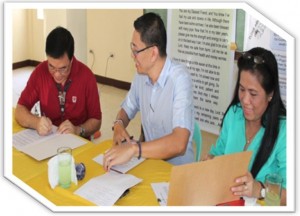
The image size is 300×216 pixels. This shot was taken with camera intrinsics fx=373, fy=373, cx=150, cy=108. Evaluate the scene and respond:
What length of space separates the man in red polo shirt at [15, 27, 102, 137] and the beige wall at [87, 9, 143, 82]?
99.3 inches

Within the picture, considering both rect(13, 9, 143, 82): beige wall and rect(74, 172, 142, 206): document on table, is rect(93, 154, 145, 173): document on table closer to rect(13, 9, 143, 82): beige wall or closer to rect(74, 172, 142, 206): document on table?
rect(74, 172, 142, 206): document on table

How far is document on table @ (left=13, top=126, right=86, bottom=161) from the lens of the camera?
1.60 m

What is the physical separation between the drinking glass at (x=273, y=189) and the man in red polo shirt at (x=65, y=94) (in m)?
Answer: 1.02

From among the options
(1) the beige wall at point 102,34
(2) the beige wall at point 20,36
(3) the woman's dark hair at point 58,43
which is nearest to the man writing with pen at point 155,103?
(3) the woman's dark hair at point 58,43

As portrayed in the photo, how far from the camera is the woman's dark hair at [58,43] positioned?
1875 mm

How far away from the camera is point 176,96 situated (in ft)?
5.66

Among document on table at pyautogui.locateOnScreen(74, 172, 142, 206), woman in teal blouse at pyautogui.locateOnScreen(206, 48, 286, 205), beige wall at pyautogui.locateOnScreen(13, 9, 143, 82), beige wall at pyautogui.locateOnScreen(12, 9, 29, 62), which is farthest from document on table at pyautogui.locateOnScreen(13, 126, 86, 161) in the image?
beige wall at pyautogui.locateOnScreen(12, 9, 29, 62)

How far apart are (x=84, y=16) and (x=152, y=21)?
322 cm

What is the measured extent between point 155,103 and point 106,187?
0.63m

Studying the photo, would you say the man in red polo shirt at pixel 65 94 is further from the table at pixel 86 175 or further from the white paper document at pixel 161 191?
the white paper document at pixel 161 191

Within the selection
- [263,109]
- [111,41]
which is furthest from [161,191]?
[111,41]

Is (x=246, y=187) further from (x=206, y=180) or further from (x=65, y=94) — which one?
(x=65, y=94)

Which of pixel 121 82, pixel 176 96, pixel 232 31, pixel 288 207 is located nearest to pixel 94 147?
pixel 176 96

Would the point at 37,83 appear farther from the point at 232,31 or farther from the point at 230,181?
the point at 232,31
